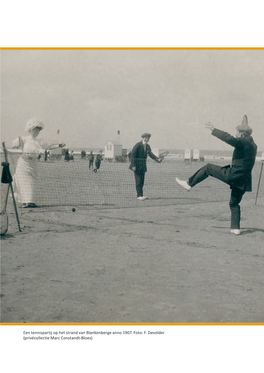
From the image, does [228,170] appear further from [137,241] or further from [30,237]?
[30,237]

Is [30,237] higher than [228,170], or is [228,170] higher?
[228,170]

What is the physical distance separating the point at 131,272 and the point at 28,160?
572 centimetres

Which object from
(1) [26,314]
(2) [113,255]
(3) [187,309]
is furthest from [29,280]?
(3) [187,309]

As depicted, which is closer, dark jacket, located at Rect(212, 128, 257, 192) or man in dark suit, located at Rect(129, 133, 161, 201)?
dark jacket, located at Rect(212, 128, 257, 192)

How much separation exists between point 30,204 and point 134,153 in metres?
3.38

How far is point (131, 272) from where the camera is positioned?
529 cm

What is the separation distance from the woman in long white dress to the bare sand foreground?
141 cm

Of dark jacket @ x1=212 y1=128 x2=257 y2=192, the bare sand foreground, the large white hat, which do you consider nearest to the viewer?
the bare sand foreground

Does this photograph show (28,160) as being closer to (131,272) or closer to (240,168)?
(240,168)

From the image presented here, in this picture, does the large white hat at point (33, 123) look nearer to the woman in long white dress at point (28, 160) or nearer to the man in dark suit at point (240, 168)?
the woman in long white dress at point (28, 160)

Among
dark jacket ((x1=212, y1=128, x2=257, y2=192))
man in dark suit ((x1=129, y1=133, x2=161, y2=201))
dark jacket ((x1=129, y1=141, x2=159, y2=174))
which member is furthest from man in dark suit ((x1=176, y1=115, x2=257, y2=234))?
dark jacket ((x1=129, y1=141, x2=159, y2=174))

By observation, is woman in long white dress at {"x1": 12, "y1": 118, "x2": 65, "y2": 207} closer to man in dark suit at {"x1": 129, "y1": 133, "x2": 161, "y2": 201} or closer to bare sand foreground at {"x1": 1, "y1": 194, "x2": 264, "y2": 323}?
bare sand foreground at {"x1": 1, "y1": 194, "x2": 264, "y2": 323}

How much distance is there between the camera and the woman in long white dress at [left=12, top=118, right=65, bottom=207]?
384 inches

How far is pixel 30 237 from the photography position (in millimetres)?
7094
